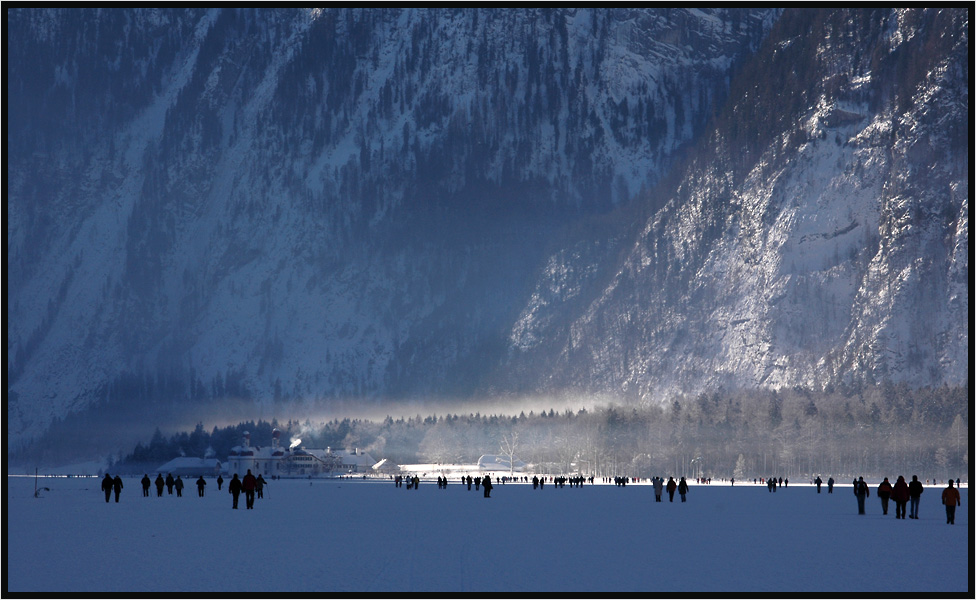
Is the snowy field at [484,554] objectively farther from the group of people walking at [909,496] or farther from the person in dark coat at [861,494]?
the person in dark coat at [861,494]

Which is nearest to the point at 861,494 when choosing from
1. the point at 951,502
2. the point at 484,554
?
the point at 951,502

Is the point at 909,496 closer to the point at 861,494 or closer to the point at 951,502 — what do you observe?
the point at 861,494

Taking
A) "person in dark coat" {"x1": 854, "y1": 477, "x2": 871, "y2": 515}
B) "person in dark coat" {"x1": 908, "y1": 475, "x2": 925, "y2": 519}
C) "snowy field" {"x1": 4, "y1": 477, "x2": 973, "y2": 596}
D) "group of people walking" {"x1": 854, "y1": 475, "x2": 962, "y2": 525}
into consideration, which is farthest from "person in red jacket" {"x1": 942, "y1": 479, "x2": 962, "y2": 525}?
"person in dark coat" {"x1": 854, "y1": 477, "x2": 871, "y2": 515}

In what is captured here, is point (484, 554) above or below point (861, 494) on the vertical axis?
above

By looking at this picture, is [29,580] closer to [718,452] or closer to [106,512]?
[106,512]

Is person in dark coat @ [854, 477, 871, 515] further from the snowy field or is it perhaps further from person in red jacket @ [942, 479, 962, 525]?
person in red jacket @ [942, 479, 962, 525]

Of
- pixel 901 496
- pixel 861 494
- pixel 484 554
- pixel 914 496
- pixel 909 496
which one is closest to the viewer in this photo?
pixel 484 554

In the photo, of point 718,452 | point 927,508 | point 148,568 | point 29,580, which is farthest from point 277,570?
point 718,452

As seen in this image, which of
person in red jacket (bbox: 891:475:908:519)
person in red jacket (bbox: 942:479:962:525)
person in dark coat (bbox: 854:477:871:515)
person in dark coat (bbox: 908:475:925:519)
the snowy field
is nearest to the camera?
the snowy field
